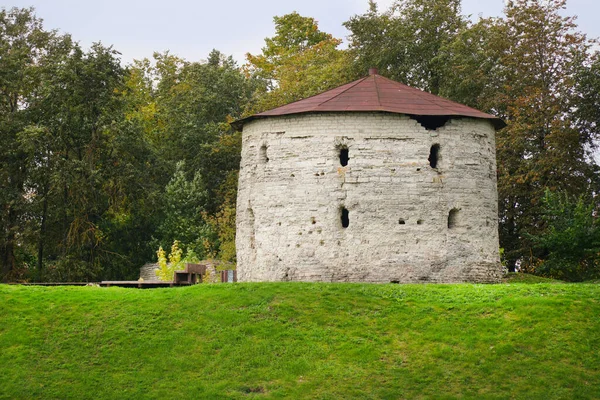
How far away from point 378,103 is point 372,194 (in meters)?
2.90

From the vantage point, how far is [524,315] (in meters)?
21.3

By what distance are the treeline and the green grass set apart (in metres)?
11.3

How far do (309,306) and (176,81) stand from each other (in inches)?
1402

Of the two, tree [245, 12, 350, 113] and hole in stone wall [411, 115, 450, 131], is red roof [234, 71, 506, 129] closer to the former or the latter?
hole in stone wall [411, 115, 450, 131]

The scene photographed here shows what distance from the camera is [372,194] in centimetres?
2744

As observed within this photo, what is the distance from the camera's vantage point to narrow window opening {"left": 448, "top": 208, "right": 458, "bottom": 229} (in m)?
27.9

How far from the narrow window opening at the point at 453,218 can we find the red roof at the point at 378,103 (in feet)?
9.22

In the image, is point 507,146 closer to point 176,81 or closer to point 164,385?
point 164,385

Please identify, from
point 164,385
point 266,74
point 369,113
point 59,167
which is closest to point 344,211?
point 369,113

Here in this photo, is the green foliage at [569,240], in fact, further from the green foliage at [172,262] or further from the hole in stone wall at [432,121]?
the green foliage at [172,262]

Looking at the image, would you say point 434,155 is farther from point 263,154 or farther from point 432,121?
point 263,154

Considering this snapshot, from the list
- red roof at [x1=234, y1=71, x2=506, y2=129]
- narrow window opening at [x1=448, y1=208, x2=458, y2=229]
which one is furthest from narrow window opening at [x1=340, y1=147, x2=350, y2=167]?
narrow window opening at [x1=448, y1=208, x2=458, y2=229]

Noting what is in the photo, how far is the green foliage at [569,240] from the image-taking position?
31.8 m

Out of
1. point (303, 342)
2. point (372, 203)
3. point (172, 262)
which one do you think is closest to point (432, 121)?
point (372, 203)
